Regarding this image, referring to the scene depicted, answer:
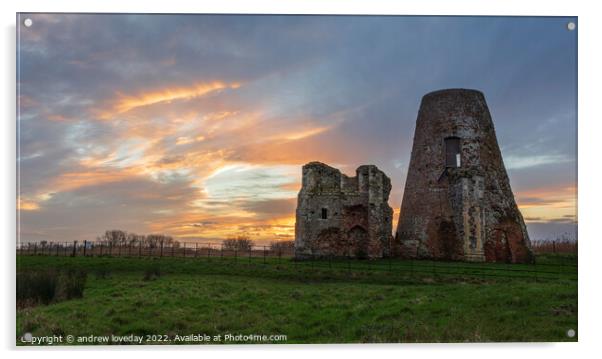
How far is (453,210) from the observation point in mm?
25250

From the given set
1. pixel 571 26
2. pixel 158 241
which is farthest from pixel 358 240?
pixel 571 26

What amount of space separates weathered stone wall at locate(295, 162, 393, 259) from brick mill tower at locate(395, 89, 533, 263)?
1.22 m

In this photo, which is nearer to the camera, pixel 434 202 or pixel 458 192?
pixel 458 192

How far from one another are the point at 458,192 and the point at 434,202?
131 cm

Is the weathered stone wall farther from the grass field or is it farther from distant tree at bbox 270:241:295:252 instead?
the grass field

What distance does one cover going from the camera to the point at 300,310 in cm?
1200

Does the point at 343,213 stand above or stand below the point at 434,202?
below

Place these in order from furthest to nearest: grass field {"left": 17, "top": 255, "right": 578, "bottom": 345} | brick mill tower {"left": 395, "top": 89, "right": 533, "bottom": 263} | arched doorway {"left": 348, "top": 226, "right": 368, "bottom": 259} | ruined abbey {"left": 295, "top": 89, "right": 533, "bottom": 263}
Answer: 1. arched doorway {"left": 348, "top": 226, "right": 368, "bottom": 259}
2. ruined abbey {"left": 295, "top": 89, "right": 533, "bottom": 263}
3. brick mill tower {"left": 395, "top": 89, "right": 533, "bottom": 263}
4. grass field {"left": 17, "top": 255, "right": 578, "bottom": 345}

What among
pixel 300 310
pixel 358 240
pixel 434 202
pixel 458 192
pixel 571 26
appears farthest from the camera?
pixel 358 240

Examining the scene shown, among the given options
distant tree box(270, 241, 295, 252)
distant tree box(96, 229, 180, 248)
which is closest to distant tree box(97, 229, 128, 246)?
distant tree box(96, 229, 180, 248)

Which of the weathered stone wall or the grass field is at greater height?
the weathered stone wall

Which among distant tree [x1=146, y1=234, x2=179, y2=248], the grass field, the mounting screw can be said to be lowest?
the grass field

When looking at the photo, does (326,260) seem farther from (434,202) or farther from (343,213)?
(434,202)

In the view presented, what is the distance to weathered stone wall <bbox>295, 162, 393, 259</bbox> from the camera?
27062mm
